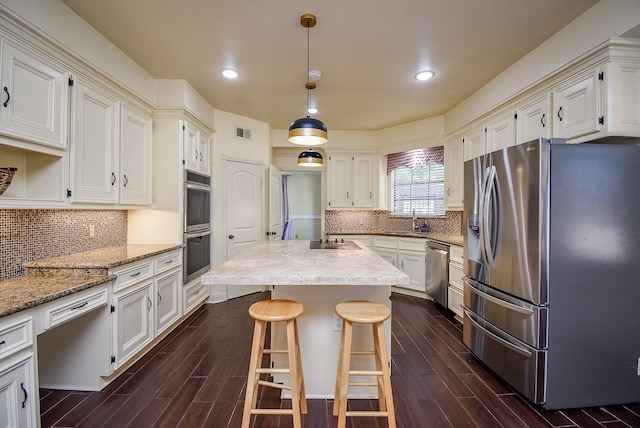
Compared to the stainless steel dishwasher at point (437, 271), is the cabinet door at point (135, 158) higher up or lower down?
higher up

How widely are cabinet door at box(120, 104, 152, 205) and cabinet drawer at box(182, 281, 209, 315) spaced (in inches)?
43.0

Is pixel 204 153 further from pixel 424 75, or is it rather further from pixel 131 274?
pixel 424 75

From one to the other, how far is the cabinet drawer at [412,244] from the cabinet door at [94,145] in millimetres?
3638

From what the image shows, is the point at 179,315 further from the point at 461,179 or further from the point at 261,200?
the point at 461,179

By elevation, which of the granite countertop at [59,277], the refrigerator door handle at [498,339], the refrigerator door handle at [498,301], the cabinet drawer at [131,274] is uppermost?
the granite countertop at [59,277]

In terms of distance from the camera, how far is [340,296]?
194 centimetres

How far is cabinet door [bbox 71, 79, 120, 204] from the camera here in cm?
213

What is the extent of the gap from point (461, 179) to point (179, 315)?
3.80 m

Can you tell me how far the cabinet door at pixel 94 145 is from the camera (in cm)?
213

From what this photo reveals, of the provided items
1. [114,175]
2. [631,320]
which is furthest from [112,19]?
[631,320]

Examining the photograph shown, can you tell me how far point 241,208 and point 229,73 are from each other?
1902 mm

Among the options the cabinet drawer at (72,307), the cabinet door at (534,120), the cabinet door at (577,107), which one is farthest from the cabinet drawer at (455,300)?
the cabinet drawer at (72,307)

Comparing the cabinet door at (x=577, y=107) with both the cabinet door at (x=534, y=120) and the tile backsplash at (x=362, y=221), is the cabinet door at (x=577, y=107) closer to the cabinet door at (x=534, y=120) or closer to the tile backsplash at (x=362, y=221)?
the cabinet door at (x=534, y=120)

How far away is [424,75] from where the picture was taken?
301cm
